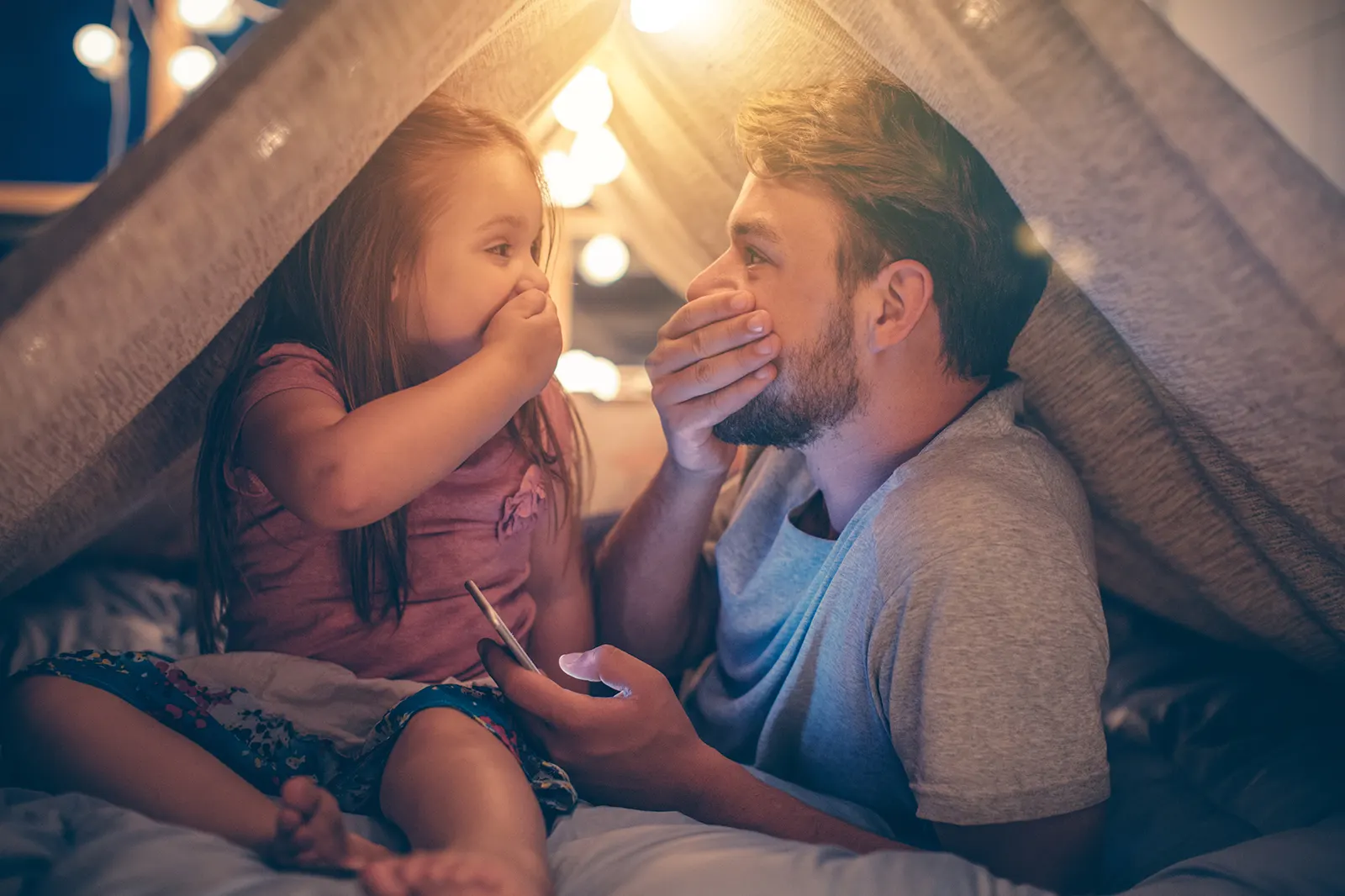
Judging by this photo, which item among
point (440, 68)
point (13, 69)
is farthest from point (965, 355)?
point (13, 69)

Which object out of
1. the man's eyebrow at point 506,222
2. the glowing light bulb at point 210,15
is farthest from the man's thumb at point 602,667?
the glowing light bulb at point 210,15

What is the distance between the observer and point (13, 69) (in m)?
1.96

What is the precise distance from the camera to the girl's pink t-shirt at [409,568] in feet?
2.32

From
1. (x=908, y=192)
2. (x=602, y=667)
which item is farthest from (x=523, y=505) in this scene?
(x=908, y=192)

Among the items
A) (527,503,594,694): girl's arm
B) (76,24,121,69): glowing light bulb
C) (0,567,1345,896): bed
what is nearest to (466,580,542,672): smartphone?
(0,567,1345,896): bed

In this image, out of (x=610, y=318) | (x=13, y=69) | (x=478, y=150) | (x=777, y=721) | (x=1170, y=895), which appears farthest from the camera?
(x=13, y=69)

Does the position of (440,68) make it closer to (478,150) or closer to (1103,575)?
(478,150)

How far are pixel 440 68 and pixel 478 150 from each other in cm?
8

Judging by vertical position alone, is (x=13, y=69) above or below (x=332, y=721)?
above

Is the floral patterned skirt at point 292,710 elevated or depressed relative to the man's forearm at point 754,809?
elevated

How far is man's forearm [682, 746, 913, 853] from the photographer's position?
0.65 m

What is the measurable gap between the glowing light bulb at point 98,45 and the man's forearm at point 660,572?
180cm

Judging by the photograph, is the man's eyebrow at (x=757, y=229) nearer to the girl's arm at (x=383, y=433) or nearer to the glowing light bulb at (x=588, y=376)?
the girl's arm at (x=383, y=433)

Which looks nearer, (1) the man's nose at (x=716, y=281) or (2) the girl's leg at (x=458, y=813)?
(2) the girl's leg at (x=458, y=813)
